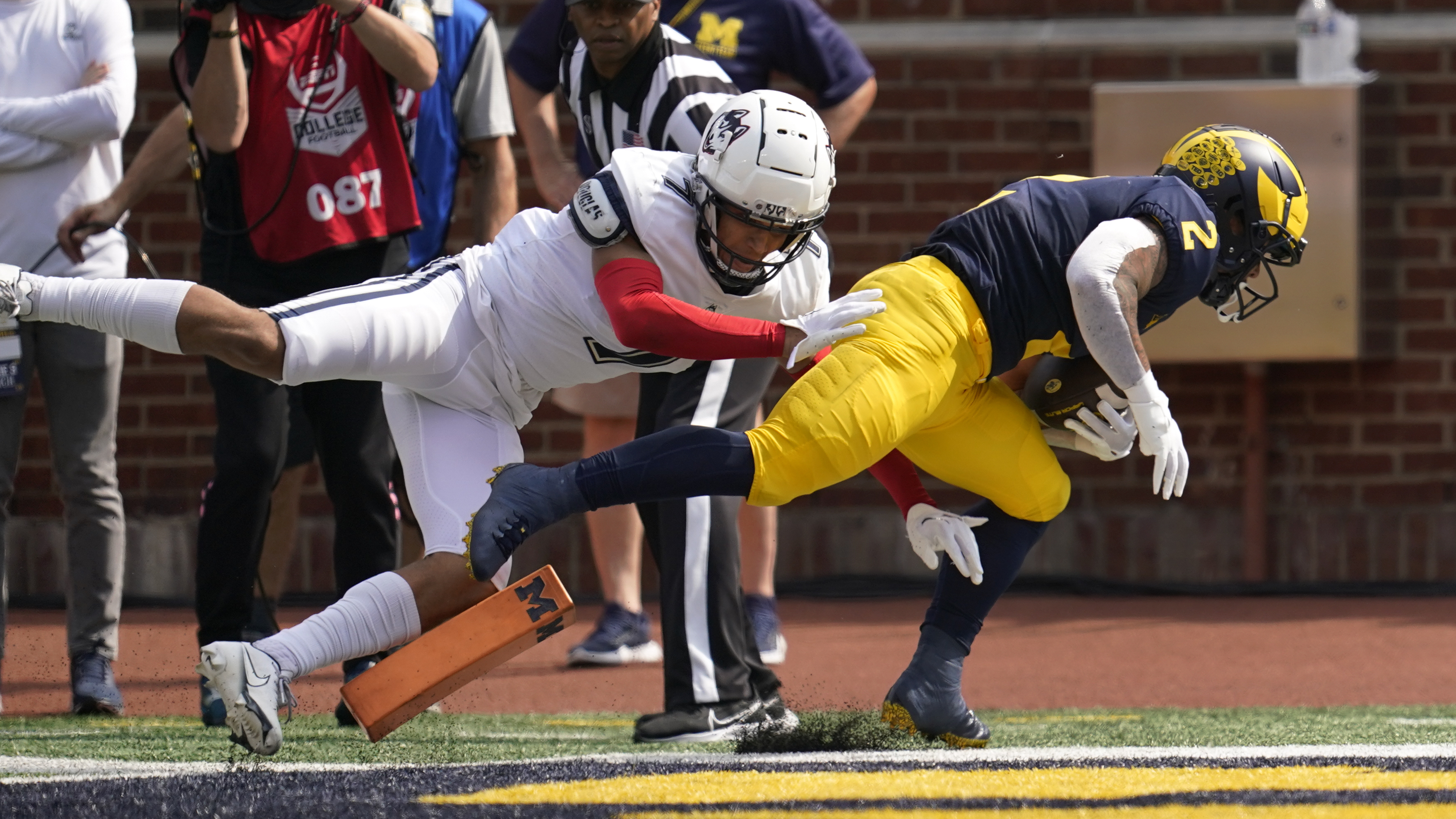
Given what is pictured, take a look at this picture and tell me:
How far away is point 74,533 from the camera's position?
5008mm

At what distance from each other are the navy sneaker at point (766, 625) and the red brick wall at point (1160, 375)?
6.64 feet

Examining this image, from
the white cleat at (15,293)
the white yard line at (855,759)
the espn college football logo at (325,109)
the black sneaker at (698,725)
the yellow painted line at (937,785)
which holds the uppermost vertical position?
the espn college football logo at (325,109)

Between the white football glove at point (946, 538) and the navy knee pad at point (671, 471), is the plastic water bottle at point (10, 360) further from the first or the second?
the white football glove at point (946, 538)

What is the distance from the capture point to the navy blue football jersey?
382 cm

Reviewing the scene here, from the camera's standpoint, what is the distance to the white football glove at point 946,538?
393 cm

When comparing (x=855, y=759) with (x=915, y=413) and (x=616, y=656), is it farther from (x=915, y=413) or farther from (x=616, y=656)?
(x=616, y=656)

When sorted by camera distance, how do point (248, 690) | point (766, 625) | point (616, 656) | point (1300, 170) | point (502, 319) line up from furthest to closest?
point (1300, 170), point (616, 656), point (766, 625), point (502, 319), point (248, 690)

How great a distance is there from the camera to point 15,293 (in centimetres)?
358

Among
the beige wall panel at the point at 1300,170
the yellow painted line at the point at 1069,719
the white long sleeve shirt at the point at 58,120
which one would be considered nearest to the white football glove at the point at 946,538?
the yellow painted line at the point at 1069,719

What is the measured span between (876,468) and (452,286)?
108 cm

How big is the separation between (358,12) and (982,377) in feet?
6.11

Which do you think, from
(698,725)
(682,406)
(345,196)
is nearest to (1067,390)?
(682,406)

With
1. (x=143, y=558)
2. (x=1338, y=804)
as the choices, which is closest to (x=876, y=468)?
(x=1338, y=804)

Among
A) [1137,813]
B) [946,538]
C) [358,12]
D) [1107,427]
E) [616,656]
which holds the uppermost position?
[358,12]
